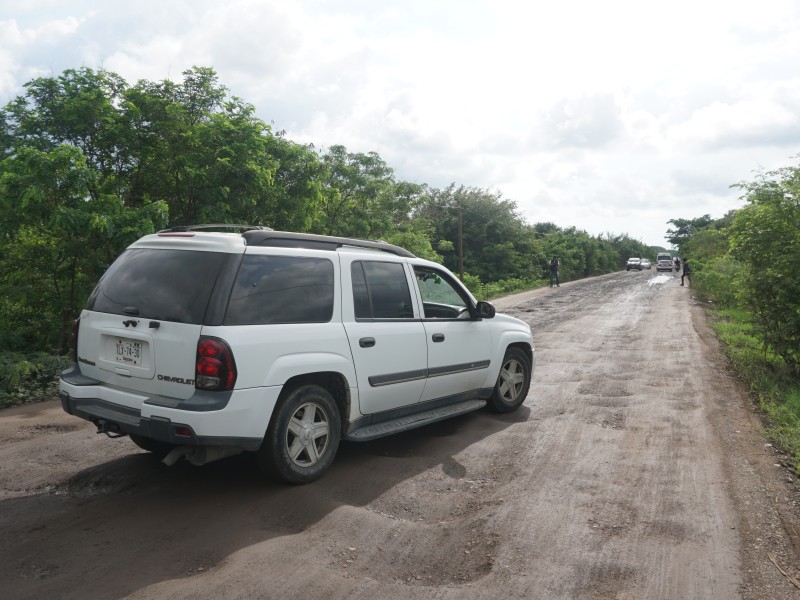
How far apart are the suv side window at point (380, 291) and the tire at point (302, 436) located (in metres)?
0.80

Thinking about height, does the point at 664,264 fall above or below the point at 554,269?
below

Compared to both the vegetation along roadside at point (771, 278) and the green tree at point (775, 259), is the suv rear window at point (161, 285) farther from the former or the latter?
the green tree at point (775, 259)

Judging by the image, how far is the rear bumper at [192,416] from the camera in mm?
4070

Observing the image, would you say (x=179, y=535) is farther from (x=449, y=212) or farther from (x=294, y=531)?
(x=449, y=212)

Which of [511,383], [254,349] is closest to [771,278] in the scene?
[511,383]

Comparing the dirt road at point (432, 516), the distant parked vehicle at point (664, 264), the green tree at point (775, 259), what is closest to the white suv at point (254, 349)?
the dirt road at point (432, 516)

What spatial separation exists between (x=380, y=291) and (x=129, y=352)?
2.03 metres

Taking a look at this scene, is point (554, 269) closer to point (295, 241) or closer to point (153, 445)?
point (295, 241)

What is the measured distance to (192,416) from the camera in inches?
160

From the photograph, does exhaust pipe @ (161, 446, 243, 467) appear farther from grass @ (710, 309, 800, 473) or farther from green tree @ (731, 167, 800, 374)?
green tree @ (731, 167, 800, 374)

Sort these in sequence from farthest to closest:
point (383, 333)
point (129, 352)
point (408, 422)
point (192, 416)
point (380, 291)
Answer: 1. point (408, 422)
2. point (380, 291)
3. point (383, 333)
4. point (129, 352)
5. point (192, 416)

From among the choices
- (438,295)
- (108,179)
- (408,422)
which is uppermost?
(108,179)

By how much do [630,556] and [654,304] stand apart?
2236 cm

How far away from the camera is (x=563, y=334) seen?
14.8 metres
